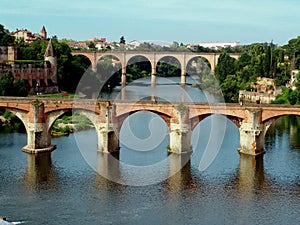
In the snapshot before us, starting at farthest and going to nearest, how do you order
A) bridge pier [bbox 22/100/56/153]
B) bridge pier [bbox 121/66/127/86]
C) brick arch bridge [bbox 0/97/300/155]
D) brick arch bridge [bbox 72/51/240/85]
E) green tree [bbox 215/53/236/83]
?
bridge pier [bbox 121/66/127/86] → brick arch bridge [bbox 72/51/240/85] → green tree [bbox 215/53/236/83] → bridge pier [bbox 22/100/56/153] → brick arch bridge [bbox 0/97/300/155]

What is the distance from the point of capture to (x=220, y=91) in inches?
2469

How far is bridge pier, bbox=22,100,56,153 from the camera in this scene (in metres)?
31.7

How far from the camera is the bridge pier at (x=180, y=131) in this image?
102ft

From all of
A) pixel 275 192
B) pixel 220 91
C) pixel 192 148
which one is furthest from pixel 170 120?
pixel 220 91

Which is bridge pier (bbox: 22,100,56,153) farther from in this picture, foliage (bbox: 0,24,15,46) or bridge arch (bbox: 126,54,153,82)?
bridge arch (bbox: 126,54,153,82)

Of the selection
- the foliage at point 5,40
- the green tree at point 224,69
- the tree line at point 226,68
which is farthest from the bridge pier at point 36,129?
the green tree at point 224,69

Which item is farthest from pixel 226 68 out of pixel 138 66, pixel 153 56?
pixel 138 66

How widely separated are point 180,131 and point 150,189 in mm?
6920

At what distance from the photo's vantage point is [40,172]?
27.7m

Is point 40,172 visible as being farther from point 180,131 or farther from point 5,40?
point 5,40

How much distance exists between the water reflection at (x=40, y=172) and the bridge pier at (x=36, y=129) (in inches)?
29.3

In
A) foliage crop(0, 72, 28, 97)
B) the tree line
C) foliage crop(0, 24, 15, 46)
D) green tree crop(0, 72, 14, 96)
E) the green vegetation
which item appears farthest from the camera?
foliage crop(0, 24, 15, 46)

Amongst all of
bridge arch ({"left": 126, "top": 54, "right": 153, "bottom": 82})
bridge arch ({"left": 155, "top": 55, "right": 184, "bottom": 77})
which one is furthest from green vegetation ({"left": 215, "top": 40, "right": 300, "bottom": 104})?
bridge arch ({"left": 126, "top": 54, "right": 153, "bottom": 82})

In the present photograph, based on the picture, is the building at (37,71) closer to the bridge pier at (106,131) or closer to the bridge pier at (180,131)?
the bridge pier at (106,131)
